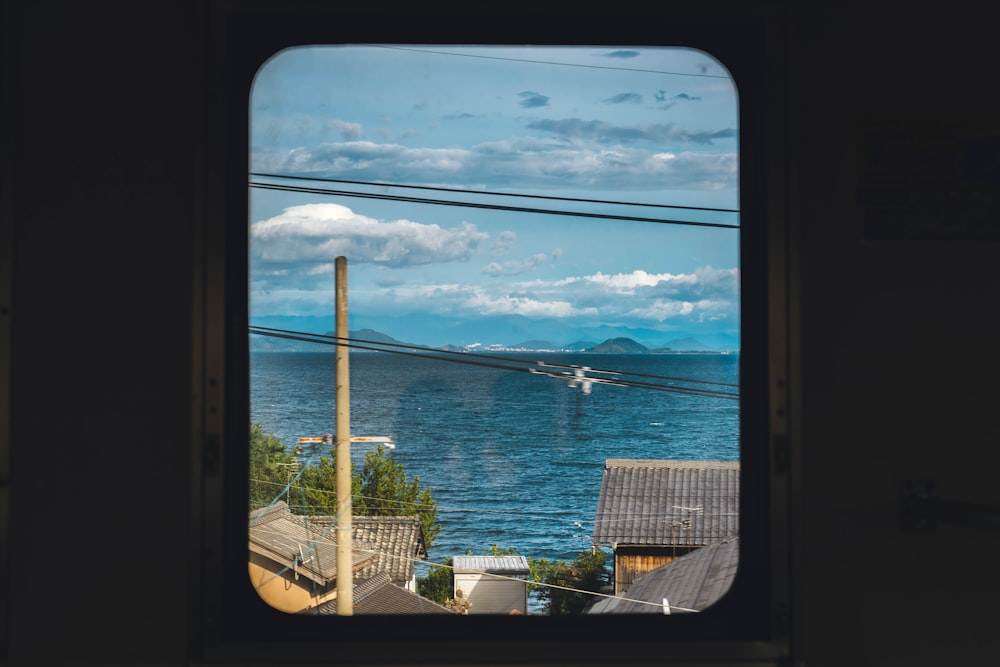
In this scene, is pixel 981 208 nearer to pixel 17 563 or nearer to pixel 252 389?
pixel 252 389

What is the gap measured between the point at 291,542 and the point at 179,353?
1.78ft

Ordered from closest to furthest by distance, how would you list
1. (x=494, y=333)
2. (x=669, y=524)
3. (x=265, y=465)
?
1. (x=265, y=465)
2. (x=494, y=333)
3. (x=669, y=524)

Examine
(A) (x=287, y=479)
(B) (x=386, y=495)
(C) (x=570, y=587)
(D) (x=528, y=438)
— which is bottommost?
(D) (x=528, y=438)

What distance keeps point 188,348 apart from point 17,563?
17.6 inches

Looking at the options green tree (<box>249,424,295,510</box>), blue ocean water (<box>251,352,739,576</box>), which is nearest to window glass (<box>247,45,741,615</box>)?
green tree (<box>249,424,295,510</box>)

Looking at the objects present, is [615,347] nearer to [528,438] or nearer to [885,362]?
[885,362]

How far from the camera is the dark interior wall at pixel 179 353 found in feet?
4.17

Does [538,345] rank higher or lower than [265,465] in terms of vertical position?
higher

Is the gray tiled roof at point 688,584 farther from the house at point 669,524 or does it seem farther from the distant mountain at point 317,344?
the distant mountain at point 317,344

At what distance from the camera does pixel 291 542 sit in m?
1.63

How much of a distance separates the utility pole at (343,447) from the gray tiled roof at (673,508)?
0.68 metres

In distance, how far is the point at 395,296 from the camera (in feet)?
8.86

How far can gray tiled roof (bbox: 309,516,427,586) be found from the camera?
2752mm

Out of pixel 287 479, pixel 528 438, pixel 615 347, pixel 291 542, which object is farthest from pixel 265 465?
pixel 528 438
